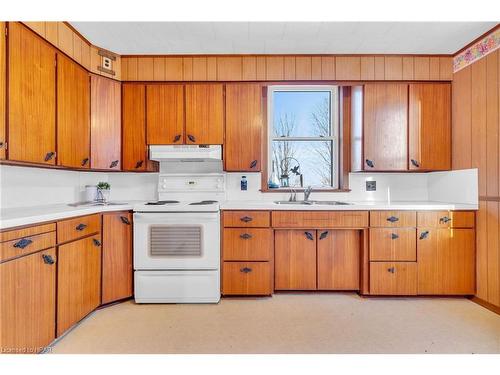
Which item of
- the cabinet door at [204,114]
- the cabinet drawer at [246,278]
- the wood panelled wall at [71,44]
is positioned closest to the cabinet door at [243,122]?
the cabinet door at [204,114]

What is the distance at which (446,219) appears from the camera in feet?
8.23

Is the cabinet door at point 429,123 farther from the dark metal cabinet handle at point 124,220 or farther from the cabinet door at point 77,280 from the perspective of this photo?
the cabinet door at point 77,280

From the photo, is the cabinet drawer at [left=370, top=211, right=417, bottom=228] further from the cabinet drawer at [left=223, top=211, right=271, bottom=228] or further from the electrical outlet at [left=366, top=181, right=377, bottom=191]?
the cabinet drawer at [left=223, top=211, right=271, bottom=228]

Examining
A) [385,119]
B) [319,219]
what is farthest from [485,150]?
[319,219]

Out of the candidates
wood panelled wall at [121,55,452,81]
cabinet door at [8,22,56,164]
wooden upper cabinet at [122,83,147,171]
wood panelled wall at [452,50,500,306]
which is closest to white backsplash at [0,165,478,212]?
wood panelled wall at [452,50,500,306]

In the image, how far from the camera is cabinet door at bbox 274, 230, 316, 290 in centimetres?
262

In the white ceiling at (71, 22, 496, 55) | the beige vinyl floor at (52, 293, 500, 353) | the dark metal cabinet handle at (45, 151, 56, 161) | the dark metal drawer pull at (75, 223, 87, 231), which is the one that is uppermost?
the white ceiling at (71, 22, 496, 55)

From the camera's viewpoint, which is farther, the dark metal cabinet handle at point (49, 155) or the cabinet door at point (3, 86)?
the dark metal cabinet handle at point (49, 155)

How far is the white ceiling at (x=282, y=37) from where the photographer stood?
2264mm

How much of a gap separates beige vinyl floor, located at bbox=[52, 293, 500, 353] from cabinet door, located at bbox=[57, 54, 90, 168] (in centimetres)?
130

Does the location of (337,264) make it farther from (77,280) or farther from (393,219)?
(77,280)

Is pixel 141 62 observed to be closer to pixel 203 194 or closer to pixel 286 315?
pixel 203 194

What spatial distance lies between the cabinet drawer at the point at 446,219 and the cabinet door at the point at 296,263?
3.16ft

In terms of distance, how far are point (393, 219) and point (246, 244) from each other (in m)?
1.33
